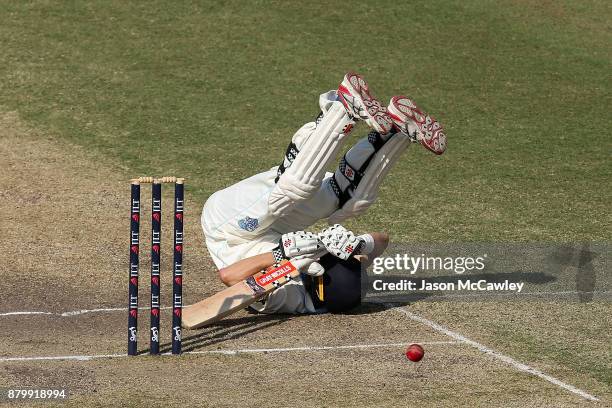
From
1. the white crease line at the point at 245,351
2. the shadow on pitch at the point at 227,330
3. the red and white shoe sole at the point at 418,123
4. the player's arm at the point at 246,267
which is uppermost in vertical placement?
the red and white shoe sole at the point at 418,123

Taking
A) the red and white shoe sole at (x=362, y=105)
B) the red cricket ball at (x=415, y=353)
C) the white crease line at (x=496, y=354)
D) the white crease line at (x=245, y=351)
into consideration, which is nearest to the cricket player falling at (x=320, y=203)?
the red and white shoe sole at (x=362, y=105)

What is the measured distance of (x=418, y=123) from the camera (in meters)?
10.9

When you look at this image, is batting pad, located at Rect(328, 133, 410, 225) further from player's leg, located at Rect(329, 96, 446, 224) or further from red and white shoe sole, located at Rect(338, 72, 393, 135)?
red and white shoe sole, located at Rect(338, 72, 393, 135)

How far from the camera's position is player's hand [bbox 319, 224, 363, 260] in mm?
11109

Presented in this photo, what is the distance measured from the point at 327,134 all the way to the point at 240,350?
2169mm

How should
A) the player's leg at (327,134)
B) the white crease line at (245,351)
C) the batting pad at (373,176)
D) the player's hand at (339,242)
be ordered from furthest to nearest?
1. the batting pad at (373,176)
2. the player's hand at (339,242)
3. the player's leg at (327,134)
4. the white crease line at (245,351)

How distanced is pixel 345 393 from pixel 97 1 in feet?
50.1

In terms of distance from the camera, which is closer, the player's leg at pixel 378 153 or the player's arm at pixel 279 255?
the player's leg at pixel 378 153

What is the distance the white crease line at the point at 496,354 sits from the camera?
9.41m

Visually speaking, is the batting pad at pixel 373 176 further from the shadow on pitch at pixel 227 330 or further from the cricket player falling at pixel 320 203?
the shadow on pitch at pixel 227 330

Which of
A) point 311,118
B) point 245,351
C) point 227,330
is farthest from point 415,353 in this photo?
point 311,118

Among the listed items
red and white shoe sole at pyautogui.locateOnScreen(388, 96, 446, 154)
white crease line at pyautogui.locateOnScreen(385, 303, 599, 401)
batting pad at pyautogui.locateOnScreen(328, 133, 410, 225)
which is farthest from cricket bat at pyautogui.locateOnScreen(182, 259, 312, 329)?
red and white shoe sole at pyautogui.locateOnScreen(388, 96, 446, 154)

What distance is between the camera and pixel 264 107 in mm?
19203

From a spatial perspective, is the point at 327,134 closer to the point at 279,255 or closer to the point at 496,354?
the point at 279,255
